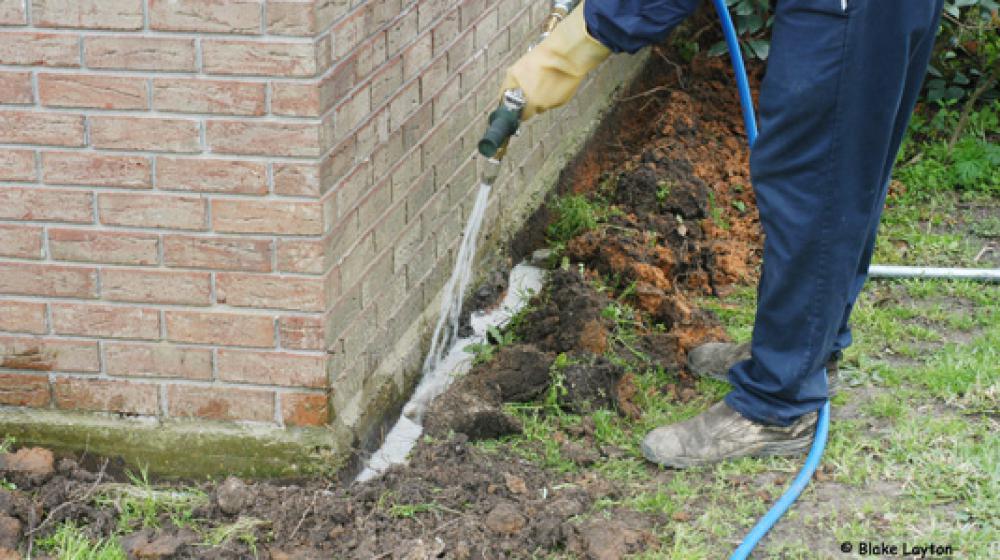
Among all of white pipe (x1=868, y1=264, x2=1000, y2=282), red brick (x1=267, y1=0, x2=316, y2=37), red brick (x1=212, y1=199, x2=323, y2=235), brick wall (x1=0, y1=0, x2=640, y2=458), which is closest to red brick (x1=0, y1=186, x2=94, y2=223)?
brick wall (x1=0, y1=0, x2=640, y2=458)

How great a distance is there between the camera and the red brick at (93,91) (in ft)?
9.66

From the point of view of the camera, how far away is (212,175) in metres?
3.01

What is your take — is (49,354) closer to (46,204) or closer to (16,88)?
(46,204)

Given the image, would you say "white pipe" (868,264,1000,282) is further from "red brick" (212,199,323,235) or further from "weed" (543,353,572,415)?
"red brick" (212,199,323,235)

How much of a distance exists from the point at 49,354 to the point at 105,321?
198 millimetres

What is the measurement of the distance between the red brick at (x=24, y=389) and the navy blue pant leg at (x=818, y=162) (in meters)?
1.90

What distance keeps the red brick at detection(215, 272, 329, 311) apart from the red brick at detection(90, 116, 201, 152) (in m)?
0.35

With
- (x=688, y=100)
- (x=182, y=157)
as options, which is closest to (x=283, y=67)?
(x=182, y=157)

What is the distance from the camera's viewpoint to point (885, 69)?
303 centimetres

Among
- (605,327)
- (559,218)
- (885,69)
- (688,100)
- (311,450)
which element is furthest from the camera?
(688,100)

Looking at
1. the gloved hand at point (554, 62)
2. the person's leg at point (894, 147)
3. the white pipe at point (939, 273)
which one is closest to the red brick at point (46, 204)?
the gloved hand at point (554, 62)

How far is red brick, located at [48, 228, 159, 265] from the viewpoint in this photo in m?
3.10

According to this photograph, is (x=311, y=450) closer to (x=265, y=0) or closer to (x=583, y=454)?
(x=583, y=454)

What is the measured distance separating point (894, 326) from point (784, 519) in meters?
1.36
